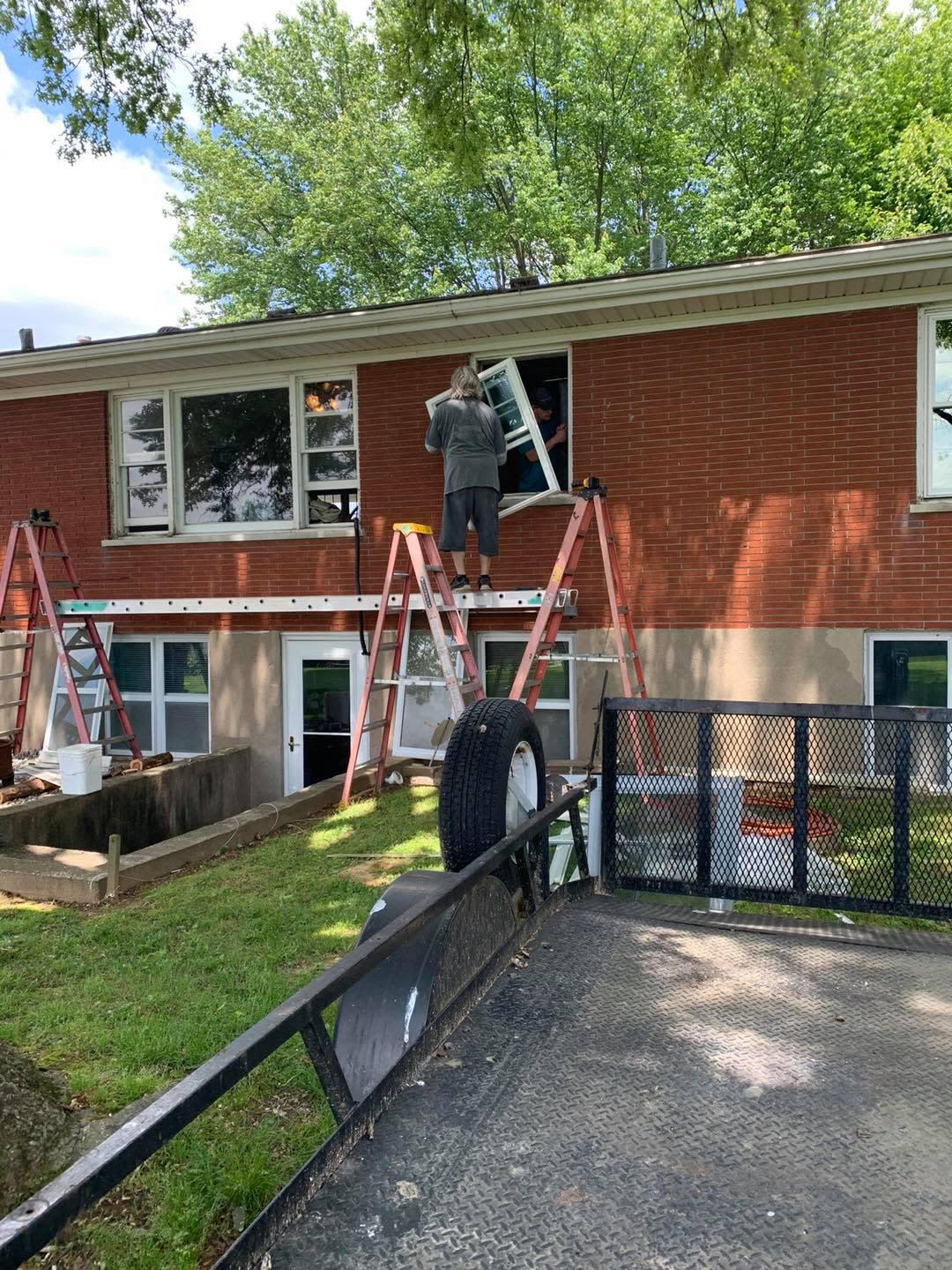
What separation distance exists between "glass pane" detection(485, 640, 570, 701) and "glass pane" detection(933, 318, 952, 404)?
4.11 m

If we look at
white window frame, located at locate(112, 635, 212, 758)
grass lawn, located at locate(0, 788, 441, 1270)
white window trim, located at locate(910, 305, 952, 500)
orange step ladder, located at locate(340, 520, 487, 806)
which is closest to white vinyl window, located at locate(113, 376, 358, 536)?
white window frame, located at locate(112, 635, 212, 758)

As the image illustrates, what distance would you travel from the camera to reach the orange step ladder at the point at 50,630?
908cm

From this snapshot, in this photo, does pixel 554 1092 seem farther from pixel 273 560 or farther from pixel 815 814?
pixel 273 560

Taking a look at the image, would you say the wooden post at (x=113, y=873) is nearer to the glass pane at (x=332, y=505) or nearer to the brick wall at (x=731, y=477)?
the brick wall at (x=731, y=477)

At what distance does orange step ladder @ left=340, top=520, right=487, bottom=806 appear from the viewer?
7.42 meters

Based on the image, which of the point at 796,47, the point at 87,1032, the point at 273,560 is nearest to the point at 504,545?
the point at 273,560

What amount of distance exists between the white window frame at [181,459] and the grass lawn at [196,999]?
3968mm

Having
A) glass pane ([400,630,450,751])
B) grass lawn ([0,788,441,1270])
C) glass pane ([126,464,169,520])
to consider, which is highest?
glass pane ([126,464,169,520])

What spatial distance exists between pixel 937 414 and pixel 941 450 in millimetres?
320

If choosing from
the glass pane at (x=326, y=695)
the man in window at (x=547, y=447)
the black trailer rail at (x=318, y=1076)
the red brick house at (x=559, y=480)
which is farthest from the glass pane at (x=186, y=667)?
the black trailer rail at (x=318, y=1076)

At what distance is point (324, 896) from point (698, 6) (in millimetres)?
8628

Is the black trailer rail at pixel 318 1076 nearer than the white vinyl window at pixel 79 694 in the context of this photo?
Yes

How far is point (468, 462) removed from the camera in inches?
312

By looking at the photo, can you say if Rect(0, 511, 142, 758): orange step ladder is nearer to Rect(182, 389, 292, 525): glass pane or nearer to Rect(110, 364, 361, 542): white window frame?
Rect(110, 364, 361, 542): white window frame
